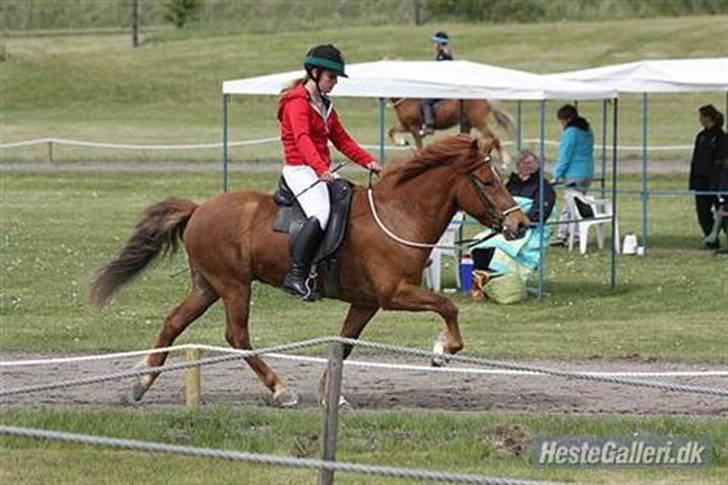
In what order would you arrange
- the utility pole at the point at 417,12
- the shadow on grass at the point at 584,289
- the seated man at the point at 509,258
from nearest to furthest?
the seated man at the point at 509,258 → the shadow on grass at the point at 584,289 → the utility pole at the point at 417,12

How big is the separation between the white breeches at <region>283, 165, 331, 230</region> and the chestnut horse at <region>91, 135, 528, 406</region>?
9.1 inches

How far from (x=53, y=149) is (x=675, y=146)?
1348 cm

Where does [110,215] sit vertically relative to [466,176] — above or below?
below

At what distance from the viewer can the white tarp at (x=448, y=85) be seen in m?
20.9

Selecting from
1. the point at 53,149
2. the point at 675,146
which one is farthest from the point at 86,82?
the point at 675,146

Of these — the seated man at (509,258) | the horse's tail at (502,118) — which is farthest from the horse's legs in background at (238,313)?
the horse's tail at (502,118)

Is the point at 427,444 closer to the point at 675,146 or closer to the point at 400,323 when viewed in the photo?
the point at 400,323

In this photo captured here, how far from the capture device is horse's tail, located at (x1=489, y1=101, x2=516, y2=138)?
32375 mm

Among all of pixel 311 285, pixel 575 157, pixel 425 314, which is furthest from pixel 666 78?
pixel 311 285

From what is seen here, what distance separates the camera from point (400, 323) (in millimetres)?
18844

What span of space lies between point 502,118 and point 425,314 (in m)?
13.7

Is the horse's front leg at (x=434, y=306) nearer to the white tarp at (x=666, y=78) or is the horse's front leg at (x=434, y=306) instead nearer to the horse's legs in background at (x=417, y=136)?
the white tarp at (x=666, y=78)

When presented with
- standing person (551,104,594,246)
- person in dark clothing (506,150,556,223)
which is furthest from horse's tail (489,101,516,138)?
person in dark clothing (506,150,556,223)

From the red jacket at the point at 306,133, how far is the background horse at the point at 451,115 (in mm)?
17469
